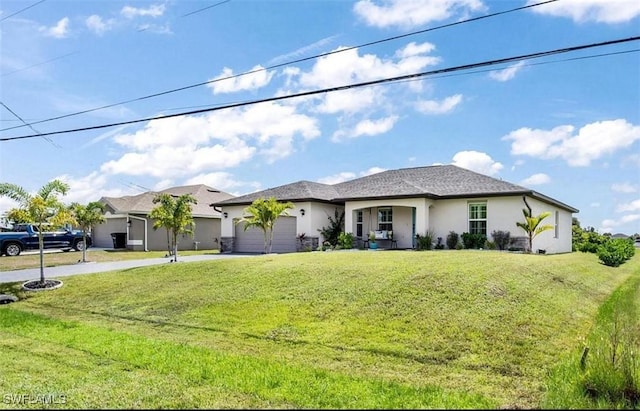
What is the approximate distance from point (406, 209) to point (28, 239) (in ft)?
67.3

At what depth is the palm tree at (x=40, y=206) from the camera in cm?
1389

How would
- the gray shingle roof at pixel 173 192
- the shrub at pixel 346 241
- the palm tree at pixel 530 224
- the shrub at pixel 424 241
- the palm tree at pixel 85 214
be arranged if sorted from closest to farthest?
the palm tree at pixel 530 224 → the shrub at pixel 424 241 → the palm tree at pixel 85 214 → the shrub at pixel 346 241 → the gray shingle roof at pixel 173 192

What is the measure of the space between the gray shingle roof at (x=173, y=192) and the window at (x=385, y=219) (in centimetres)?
1459

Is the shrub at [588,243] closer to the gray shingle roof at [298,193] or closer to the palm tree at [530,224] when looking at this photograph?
the palm tree at [530,224]

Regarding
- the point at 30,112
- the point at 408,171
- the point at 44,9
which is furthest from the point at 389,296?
the point at 408,171

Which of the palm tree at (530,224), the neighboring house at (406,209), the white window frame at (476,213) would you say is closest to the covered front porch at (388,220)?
the neighboring house at (406,209)

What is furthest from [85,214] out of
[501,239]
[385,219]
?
[501,239]

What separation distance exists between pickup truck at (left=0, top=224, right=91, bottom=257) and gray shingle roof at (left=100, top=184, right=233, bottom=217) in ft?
13.4

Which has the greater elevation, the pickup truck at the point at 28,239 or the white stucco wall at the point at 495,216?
the white stucco wall at the point at 495,216

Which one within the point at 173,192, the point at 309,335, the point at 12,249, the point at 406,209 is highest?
the point at 173,192

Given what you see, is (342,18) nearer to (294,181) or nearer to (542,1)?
(542,1)

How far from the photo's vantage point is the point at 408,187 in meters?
22.0

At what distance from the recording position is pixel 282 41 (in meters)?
10.9

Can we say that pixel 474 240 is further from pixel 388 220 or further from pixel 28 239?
pixel 28 239
